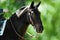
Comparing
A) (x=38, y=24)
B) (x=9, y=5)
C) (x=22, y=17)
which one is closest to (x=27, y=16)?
(x=22, y=17)

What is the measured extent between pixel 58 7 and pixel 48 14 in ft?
0.15

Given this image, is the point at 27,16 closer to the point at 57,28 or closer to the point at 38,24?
the point at 38,24

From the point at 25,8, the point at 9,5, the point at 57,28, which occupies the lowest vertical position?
the point at 57,28

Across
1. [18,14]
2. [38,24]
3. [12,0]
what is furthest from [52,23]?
[18,14]

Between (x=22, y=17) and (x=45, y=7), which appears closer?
(x=45, y=7)

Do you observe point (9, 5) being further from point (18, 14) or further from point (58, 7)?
point (18, 14)

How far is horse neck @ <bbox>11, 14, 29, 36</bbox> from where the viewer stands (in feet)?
4.84

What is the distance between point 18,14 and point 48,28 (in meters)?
1.01

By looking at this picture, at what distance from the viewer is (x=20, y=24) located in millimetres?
1534

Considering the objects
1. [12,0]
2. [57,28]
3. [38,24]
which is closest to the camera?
[57,28]

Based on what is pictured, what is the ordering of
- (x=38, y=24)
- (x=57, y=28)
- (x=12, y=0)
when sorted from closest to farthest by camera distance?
Answer: (x=57, y=28) < (x=12, y=0) < (x=38, y=24)

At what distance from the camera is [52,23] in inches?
17.0

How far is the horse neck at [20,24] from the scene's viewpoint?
58.0 inches

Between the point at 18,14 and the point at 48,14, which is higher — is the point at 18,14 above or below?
above
